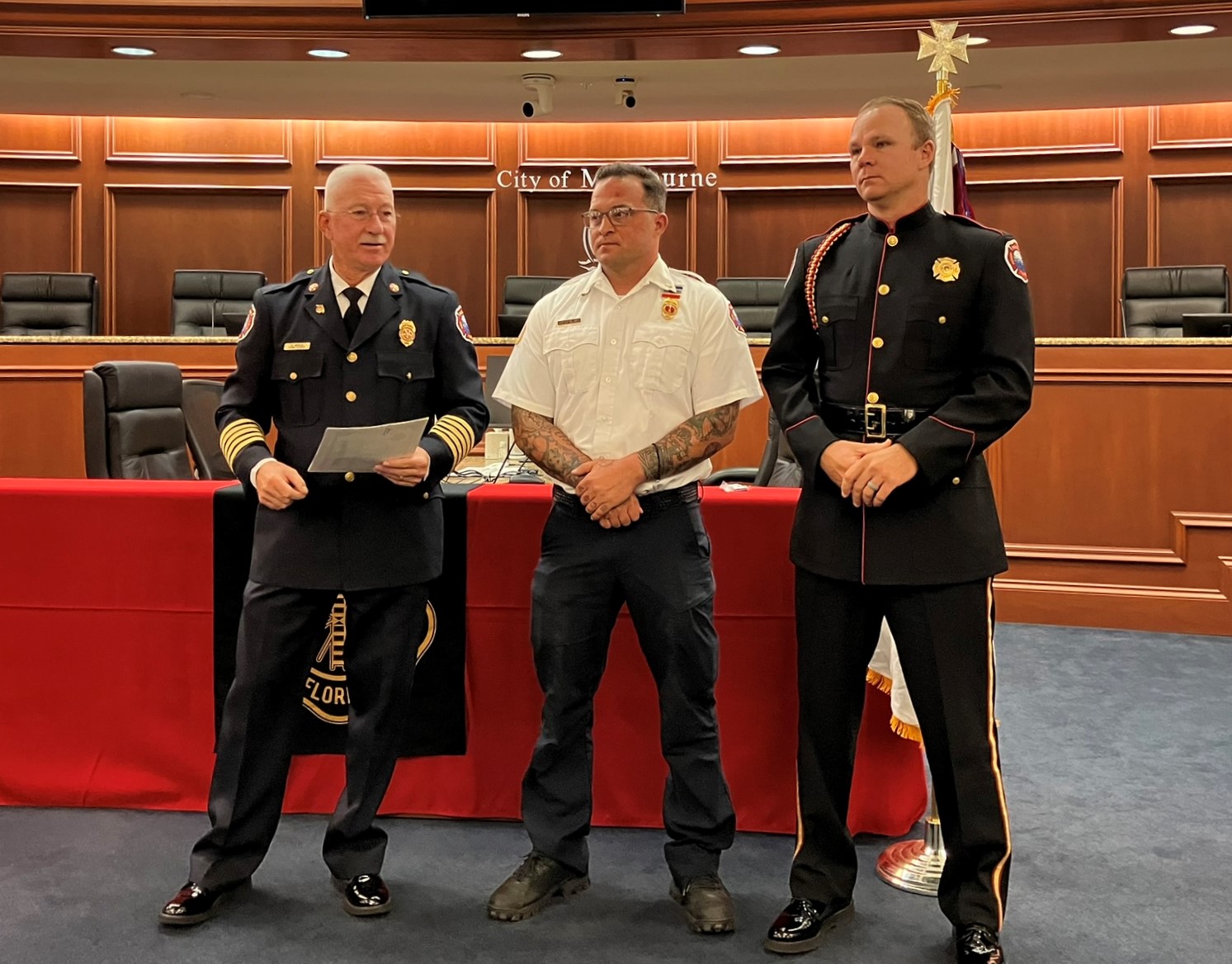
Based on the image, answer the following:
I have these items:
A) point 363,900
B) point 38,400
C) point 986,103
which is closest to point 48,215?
point 38,400

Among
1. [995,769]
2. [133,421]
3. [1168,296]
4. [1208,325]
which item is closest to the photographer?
[995,769]

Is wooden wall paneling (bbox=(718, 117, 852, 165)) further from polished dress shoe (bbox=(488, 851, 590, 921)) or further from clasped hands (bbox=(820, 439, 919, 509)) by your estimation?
polished dress shoe (bbox=(488, 851, 590, 921))

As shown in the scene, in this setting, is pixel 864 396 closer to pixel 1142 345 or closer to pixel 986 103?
pixel 1142 345

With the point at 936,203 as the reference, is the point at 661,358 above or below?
below

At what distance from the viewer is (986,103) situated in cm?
796

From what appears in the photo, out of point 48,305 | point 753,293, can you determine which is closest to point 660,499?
point 753,293

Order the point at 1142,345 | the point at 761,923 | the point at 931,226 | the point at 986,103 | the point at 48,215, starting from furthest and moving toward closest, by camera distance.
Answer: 1. the point at 48,215
2. the point at 986,103
3. the point at 1142,345
4. the point at 761,923
5. the point at 931,226

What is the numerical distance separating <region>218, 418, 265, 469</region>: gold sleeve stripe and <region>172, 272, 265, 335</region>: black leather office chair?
227 inches

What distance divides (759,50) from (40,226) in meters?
5.87

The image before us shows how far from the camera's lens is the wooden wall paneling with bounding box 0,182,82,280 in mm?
8891

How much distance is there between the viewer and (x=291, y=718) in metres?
2.49

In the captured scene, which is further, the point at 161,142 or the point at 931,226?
the point at 161,142

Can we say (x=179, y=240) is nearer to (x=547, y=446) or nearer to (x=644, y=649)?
(x=547, y=446)

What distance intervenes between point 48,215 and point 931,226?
8.33 meters
